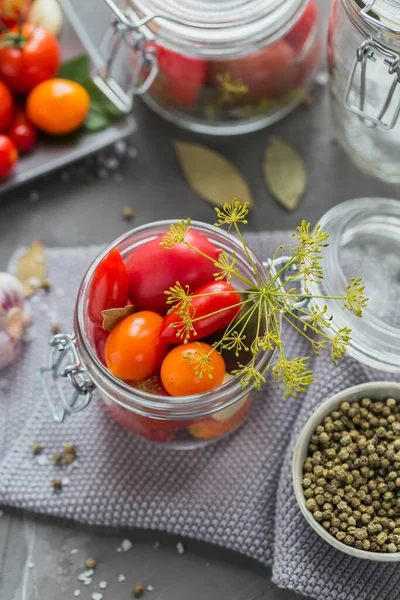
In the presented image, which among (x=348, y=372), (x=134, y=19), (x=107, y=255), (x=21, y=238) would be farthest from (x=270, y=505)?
(x=134, y=19)

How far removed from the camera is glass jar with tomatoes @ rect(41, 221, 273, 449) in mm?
857

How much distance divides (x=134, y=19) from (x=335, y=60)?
30 cm

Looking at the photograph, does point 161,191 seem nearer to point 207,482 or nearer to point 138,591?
point 207,482

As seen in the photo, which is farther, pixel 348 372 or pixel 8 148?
pixel 8 148

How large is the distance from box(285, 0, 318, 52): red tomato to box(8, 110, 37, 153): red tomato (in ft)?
1.43

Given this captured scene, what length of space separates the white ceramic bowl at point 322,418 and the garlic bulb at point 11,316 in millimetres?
444

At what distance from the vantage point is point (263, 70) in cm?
116

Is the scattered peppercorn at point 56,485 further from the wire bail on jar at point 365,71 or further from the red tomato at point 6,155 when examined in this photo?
the wire bail on jar at point 365,71

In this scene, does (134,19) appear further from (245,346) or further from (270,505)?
(270,505)

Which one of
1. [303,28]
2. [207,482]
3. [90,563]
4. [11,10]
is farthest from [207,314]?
[11,10]

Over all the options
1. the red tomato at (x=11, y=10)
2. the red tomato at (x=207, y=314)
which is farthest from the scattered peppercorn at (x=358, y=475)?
the red tomato at (x=11, y=10)

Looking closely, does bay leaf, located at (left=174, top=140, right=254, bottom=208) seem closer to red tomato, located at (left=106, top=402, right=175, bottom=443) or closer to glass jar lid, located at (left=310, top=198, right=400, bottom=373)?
glass jar lid, located at (left=310, top=198, right=400, bottom=373)

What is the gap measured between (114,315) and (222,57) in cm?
44

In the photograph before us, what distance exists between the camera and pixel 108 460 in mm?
1079
